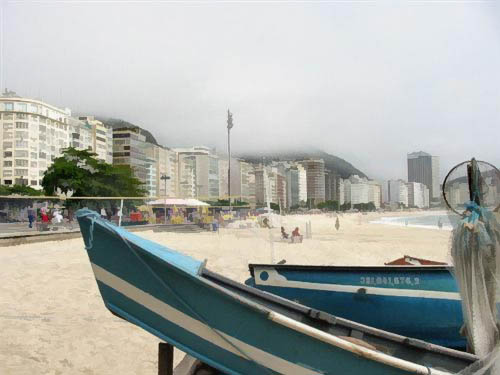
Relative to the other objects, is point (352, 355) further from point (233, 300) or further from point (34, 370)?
point (34, 370)

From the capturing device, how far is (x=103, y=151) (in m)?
112

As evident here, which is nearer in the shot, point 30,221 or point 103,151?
point 30,221

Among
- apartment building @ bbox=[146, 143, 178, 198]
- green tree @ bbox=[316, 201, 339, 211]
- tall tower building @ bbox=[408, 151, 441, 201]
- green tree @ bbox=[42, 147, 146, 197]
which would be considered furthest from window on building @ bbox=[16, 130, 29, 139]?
green tree @ bbox=[316, 201, 339, 211]

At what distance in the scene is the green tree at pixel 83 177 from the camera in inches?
1861

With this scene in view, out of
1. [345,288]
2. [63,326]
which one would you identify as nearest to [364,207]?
[345,288]

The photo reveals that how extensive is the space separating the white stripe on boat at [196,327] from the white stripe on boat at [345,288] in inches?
120

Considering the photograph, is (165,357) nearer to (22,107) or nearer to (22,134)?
(22,134)

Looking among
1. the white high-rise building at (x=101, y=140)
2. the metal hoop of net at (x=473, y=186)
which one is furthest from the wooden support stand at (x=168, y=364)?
the white high-rise building at (x=101, y=140)

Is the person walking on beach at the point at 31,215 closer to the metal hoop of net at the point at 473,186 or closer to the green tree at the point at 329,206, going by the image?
the metal hoop of net at the point at 473,186

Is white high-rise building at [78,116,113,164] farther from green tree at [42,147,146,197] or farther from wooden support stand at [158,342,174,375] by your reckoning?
wooden support stand at [158,342,174,375]

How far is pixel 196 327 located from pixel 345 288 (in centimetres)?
326

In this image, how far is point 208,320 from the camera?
10.5 feet

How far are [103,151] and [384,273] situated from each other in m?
114

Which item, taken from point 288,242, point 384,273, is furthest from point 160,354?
point 288,242
